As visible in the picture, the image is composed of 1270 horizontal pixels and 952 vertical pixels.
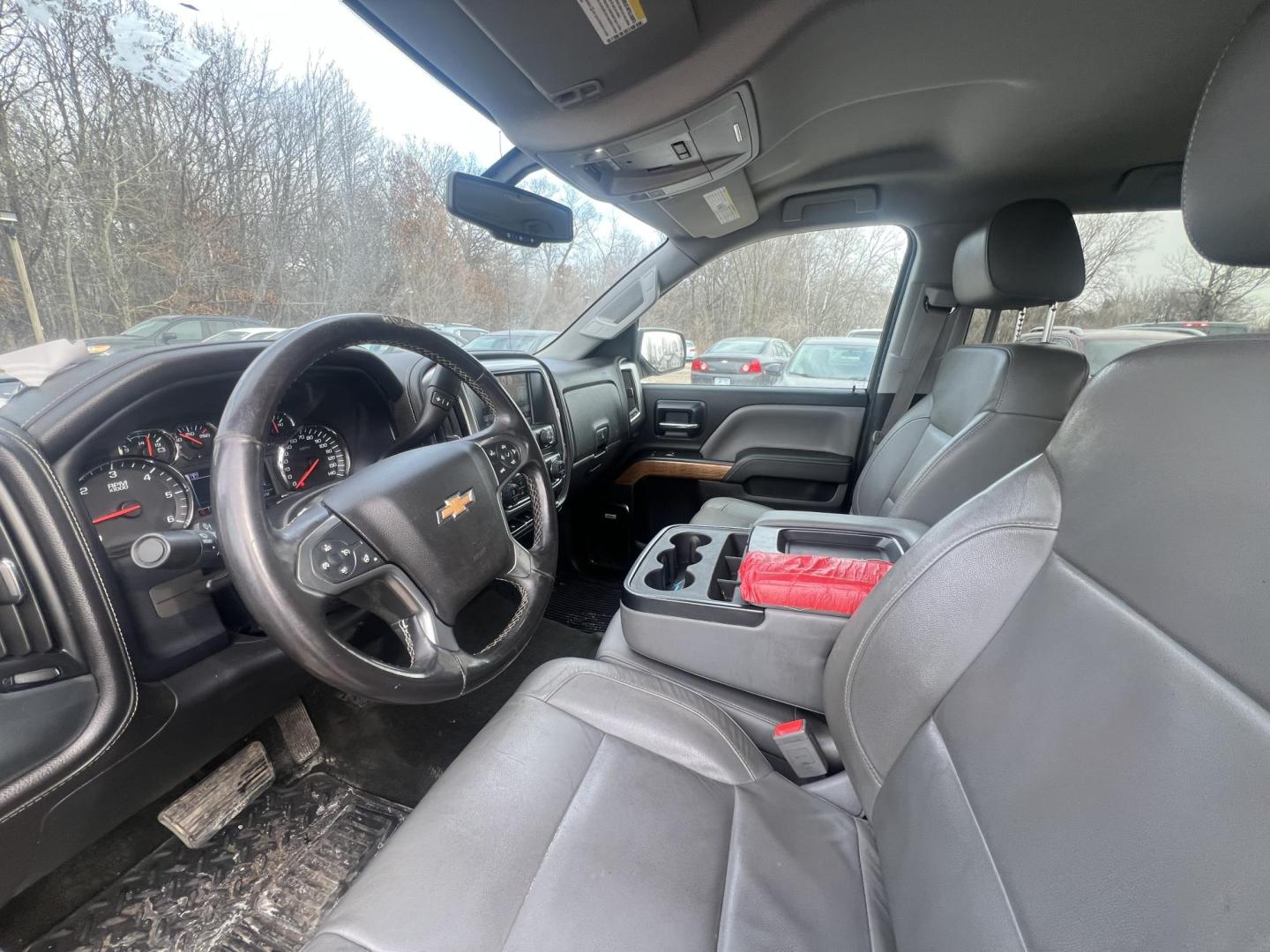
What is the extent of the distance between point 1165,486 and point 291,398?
138cm

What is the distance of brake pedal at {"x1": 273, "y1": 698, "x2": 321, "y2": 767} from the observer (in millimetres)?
1474

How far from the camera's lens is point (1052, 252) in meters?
1.63

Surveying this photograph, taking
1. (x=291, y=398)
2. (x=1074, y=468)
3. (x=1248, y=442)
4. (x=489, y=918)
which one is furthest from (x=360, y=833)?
(x=1248, y=442)

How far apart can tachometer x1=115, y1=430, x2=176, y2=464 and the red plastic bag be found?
110 centimetres

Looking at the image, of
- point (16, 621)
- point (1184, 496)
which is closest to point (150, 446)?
point (16, 621)

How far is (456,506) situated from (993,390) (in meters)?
1.41

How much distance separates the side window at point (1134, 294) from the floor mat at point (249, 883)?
2.26 m

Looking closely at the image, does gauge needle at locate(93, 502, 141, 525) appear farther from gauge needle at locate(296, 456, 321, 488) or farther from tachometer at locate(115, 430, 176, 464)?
gauge needle at locate(296, 456, 321, 488)

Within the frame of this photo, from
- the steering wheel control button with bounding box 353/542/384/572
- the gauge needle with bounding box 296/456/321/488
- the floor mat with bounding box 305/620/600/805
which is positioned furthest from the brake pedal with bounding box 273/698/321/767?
the steering wheel control button with bounding box 353/542/384/572

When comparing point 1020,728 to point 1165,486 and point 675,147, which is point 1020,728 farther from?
point 675,147

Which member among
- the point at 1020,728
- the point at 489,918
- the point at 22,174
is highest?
the point at 22,174

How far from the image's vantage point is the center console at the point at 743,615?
108 cm

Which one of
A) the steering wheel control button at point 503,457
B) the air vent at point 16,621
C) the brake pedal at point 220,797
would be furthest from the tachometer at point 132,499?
the brake pedal at point 220,797

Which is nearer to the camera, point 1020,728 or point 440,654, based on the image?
point 1020,728
